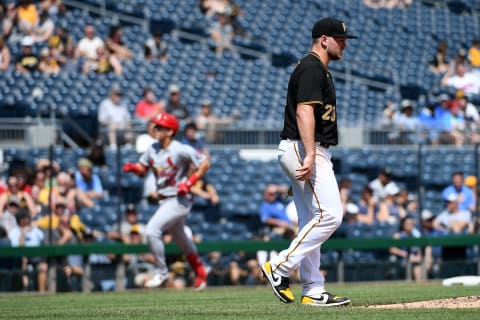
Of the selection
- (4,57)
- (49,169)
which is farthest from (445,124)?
(49,169)

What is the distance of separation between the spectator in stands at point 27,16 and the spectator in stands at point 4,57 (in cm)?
55

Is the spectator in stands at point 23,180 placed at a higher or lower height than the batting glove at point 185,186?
higher

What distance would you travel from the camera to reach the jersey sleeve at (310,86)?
25.3ft

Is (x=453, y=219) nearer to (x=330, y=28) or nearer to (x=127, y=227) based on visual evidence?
(x=127, y=227)

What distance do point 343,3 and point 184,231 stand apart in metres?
14.1

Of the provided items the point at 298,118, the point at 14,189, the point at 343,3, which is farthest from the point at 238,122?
the point at 298,118

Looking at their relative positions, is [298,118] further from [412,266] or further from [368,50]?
[368,50]

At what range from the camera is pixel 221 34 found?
886 inches

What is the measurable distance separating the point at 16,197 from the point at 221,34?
884 cm

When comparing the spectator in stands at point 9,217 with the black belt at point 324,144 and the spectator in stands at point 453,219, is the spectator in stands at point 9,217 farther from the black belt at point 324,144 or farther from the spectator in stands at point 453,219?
the black belt at point 324,144

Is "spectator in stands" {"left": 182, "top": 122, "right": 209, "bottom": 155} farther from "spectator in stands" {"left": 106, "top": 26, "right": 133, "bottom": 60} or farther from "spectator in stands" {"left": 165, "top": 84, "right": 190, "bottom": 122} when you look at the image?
"spectator in stands" {"left": 106, "top": 26, "right": 133, "bottom": 60}

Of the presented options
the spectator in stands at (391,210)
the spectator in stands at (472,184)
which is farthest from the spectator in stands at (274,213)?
the spectator in stands at (472,184)

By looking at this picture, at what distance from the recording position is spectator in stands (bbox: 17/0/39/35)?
2005cm

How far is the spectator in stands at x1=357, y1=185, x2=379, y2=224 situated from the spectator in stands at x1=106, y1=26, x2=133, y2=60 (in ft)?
19.8
